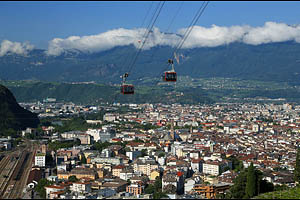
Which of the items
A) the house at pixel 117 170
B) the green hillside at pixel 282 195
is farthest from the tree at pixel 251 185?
the house at pixel 117 170

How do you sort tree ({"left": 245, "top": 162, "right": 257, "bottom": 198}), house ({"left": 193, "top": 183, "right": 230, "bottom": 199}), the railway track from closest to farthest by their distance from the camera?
tree ({"left": 245, "top": 162, "right": 257, "bottom": 198}) < house ({"left": 193, "top": 183, "right": 230, "bottom": 199}) < the railway track

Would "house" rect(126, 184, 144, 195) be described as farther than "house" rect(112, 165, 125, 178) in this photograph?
No

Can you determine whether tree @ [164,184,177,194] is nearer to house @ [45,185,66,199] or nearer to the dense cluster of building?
the dense cluster of building

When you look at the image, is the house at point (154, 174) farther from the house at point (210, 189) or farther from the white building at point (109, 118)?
the white building at point (109, 118)

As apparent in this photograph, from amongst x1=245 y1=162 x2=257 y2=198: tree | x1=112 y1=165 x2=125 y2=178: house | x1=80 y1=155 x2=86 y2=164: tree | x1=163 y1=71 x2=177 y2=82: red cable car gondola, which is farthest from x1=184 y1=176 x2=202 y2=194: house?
x1=80 y1=155 x2=86 y2=164: tree

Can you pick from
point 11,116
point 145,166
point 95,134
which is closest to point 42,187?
point 145,166

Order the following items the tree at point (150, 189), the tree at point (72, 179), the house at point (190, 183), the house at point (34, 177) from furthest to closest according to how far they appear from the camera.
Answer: the tree at point (72, 179) < the house at point (34, 177) < the house at point (190, 183) < the tree at point (150, 189)
